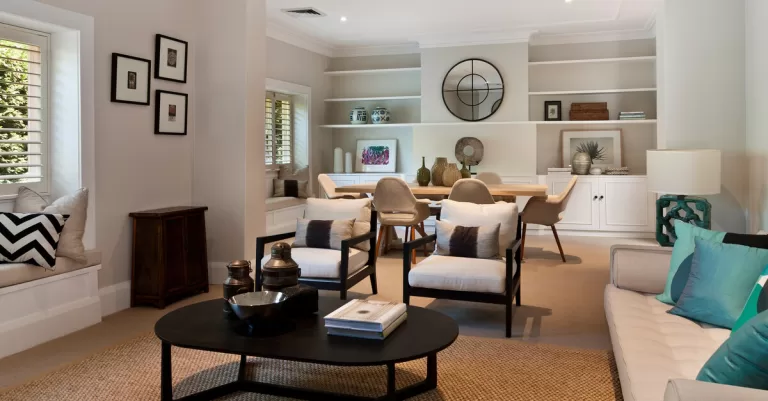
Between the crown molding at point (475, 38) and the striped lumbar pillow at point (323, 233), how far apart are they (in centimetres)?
476

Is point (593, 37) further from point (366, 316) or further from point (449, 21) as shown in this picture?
point (366, 316)

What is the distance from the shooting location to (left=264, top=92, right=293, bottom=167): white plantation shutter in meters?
8.12

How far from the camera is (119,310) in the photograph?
169 inches

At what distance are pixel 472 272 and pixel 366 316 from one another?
1343 mm

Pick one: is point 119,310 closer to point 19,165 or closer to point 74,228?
point 74,228

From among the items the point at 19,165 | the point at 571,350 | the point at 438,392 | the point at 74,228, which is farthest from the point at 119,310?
the point at 571,350

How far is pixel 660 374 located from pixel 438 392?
1060 mm

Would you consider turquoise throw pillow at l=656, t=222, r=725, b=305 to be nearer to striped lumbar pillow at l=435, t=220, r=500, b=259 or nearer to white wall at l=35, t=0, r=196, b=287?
striped lumbar pillow at l=435, t=220, r=500, b=259

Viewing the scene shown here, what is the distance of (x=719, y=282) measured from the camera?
8.70ft

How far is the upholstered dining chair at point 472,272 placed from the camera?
3.61 m

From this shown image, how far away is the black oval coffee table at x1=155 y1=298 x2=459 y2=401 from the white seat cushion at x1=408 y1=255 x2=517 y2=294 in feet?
2.81

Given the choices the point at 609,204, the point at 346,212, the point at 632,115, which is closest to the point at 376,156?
the point at 609,204

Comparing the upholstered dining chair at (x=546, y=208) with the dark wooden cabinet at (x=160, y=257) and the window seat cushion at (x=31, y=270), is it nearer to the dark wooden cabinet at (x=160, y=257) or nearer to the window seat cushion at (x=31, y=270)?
the dark wooden cabinet at (x=160, y=257)

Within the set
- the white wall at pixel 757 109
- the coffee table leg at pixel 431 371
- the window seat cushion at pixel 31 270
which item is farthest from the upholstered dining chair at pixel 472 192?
the window seat cushion at pixel 31 270
